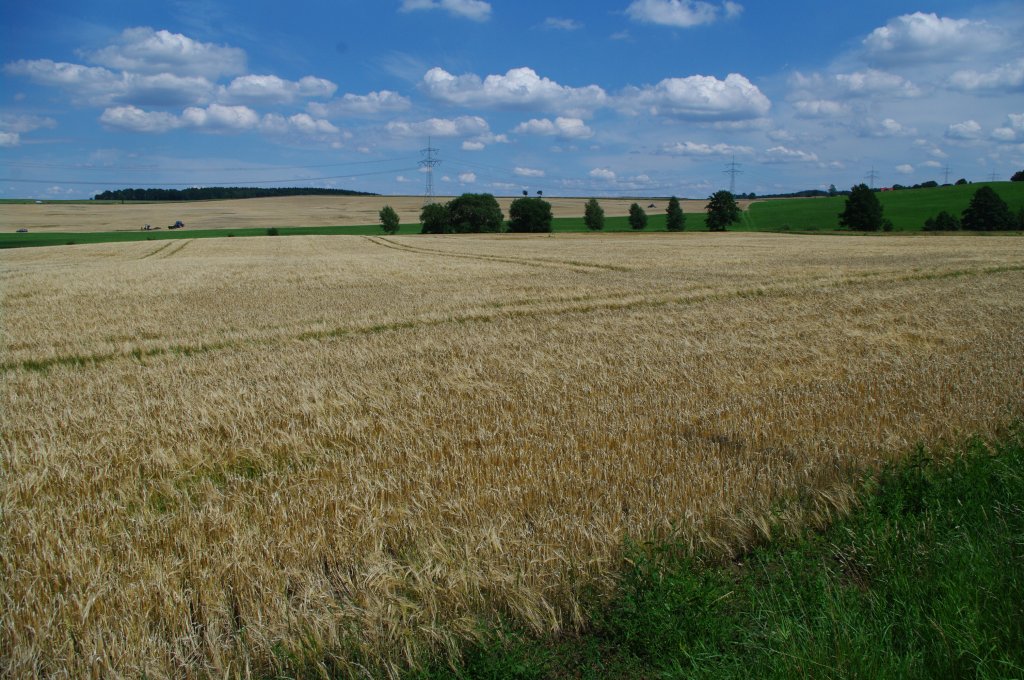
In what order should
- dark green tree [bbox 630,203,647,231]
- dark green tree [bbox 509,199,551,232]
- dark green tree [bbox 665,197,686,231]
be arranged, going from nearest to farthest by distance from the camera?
1. dark green tree [bbox 509,199,551,232]
2. dark green tree [bbox 665,197,686,231]
3. dark green tree [bbox 630,203,647,231]

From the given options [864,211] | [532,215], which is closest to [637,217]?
[532,215]

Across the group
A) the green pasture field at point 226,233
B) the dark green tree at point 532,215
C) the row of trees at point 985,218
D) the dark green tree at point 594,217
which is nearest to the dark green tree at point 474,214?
the dark green tree at point 532,215

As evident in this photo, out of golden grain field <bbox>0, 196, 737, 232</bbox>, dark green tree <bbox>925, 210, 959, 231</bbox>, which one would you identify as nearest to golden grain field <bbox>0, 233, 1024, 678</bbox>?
dark green tree <bbox>925, 210, 959, 231</bbox>

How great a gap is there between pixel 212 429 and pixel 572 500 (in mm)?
4358

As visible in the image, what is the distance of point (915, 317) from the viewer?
14.0 metres

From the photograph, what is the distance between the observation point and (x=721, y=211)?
4033 inches

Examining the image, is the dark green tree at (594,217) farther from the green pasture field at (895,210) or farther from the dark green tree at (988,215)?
the dark green tree at (988,215)

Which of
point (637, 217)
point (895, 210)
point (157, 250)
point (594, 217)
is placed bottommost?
point (157, 250)

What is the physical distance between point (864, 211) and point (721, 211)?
21359 millimetres

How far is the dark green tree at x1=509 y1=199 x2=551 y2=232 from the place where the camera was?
101125 millimetres

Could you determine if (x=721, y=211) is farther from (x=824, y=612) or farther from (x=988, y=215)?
Result: (x=824, y=612)

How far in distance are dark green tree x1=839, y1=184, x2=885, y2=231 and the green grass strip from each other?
104 m

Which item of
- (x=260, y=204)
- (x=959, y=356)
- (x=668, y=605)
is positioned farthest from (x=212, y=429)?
(x=260, y=204)

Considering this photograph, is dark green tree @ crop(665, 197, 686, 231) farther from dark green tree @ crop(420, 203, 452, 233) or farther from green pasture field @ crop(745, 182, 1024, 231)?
dark green tree @ crop(420, 203, 452, 233)
